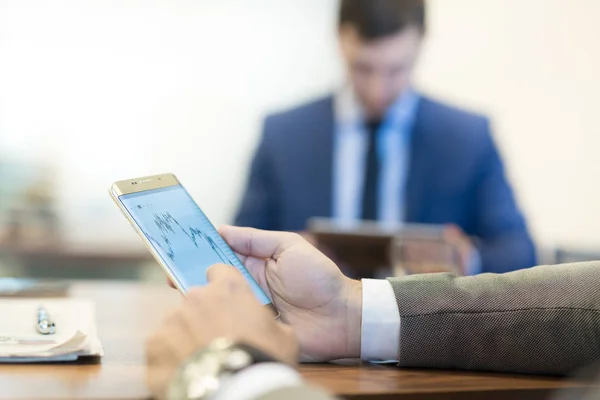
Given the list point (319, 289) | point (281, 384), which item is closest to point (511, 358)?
point (319, 289)

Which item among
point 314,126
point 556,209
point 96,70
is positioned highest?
point 96,70

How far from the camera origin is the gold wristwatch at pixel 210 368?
59 centimetres

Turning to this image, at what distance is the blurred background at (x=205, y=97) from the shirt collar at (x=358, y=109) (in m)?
0.51

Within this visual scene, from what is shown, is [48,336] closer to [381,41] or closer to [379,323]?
[379,323]

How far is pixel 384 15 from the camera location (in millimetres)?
2525

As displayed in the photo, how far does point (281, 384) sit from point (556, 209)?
3115 millimetres

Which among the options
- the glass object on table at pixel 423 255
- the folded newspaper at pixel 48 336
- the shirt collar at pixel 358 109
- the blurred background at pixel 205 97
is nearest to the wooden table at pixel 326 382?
the folded newspaper at pixel 48 336

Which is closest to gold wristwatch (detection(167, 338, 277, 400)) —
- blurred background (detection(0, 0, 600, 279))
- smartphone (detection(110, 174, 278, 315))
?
smartphone (detection(110, 174, 278, 315))

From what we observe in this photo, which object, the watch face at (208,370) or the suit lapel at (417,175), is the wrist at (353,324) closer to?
the watch face at (208,370)

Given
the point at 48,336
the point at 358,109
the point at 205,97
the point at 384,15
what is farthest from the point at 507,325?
Answer: the point at 205,97

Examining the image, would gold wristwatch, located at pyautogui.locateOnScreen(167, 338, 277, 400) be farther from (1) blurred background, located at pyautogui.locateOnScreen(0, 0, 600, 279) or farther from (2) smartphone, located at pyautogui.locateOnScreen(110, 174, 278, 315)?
(1) blurred background, located at pyautogui.locateOnScreen(0, 0, 600, 279)

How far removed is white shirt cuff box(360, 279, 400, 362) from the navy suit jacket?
1815mm

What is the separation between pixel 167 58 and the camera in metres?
3.38

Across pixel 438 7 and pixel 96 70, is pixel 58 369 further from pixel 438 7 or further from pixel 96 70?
pixel 438 7
